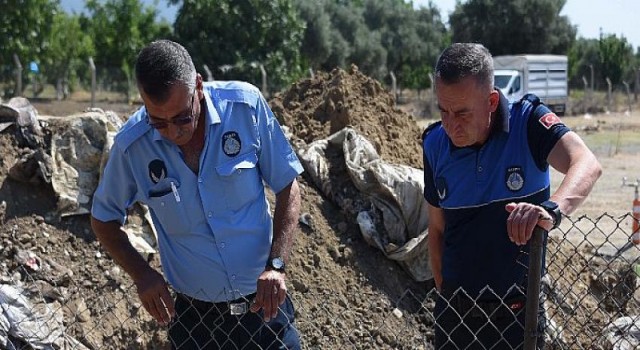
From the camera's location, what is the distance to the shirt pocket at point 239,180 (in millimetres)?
3127

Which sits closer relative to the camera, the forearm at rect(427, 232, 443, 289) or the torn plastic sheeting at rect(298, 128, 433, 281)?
the forearm at rect(427, 232, 443, 289)

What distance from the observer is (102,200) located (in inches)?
127

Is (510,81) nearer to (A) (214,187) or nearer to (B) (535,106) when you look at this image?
(B) (535,106)

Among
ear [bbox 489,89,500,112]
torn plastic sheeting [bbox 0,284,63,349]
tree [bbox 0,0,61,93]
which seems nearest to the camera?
ear [bbox 489,89,500,112]

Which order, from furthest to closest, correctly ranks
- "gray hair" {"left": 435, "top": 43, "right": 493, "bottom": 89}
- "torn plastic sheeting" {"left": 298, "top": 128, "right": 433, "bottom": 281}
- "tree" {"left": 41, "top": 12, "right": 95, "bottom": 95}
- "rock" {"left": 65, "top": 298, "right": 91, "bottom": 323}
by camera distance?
"tree" {"left": 41, "top": 12, "right": 95, "bottom": 95} → "torn plastic sheeting" {"left": 298, "top": 128, "right": 433, "bottom": 281} → "rock" {"left": 65, "top": 298, "right": 91, "bottom": 323} → "gray hair" {"left": 435, "top": 43, "right": 493, "bottom": 89}

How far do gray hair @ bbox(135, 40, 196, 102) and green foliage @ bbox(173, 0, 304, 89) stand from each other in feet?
82.2

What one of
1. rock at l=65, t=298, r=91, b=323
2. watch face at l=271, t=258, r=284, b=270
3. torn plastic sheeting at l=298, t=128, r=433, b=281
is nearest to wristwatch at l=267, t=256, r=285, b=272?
watch face at l=271, t=258, r=284, b=270

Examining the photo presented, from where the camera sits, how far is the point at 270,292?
3066 mm

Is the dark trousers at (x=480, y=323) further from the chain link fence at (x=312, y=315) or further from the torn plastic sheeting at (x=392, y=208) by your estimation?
the torn plastic sheeting at (x=392, y=208)

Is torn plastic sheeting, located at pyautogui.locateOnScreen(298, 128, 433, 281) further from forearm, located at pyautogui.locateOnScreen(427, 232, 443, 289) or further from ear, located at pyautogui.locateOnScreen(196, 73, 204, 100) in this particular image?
ear, located at pyautogui.locateOnScreen(196, 73, 204, 100)

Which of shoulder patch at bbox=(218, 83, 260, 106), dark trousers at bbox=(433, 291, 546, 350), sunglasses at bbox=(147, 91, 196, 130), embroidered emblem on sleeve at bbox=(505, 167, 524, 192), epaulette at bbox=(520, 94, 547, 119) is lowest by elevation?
dark trousers at bbox=(433, 291, 546, 350)

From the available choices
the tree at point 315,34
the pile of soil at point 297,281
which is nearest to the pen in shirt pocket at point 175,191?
the pile of soil at point 297,281

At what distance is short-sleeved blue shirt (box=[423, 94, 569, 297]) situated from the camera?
9.98 feet

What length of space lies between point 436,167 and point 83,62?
42526mm
